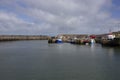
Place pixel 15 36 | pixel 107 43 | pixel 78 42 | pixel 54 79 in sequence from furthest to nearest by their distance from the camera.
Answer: pixel 15 36
pixel 78 42
pixel 107 43
pixel 54 79

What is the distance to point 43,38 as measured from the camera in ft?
535

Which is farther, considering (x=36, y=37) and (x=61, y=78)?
(x=36, y=37)

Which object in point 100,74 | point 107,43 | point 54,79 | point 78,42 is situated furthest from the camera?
point 78,42

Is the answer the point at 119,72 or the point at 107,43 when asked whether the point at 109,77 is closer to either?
the point at 119,72

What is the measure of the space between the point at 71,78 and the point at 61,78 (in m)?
0.81

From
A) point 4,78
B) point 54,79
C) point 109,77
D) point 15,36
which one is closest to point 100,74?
point 109,77

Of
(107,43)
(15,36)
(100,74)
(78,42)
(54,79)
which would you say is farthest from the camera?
(15,36)

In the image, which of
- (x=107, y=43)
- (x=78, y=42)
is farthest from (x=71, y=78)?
(x=78, y=42)

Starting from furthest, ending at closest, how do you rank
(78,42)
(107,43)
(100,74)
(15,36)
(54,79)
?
1. (15,36)
2. (78,42)
3. (107,43)
4. (100,74)
5. (54,79)

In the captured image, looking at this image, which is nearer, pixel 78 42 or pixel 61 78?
pixel 61 78

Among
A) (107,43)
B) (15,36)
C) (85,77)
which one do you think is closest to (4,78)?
(85,77)

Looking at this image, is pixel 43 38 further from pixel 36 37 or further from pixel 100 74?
pixel 100 74

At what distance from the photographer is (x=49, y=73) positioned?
1888cm

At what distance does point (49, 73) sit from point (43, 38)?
145 m
